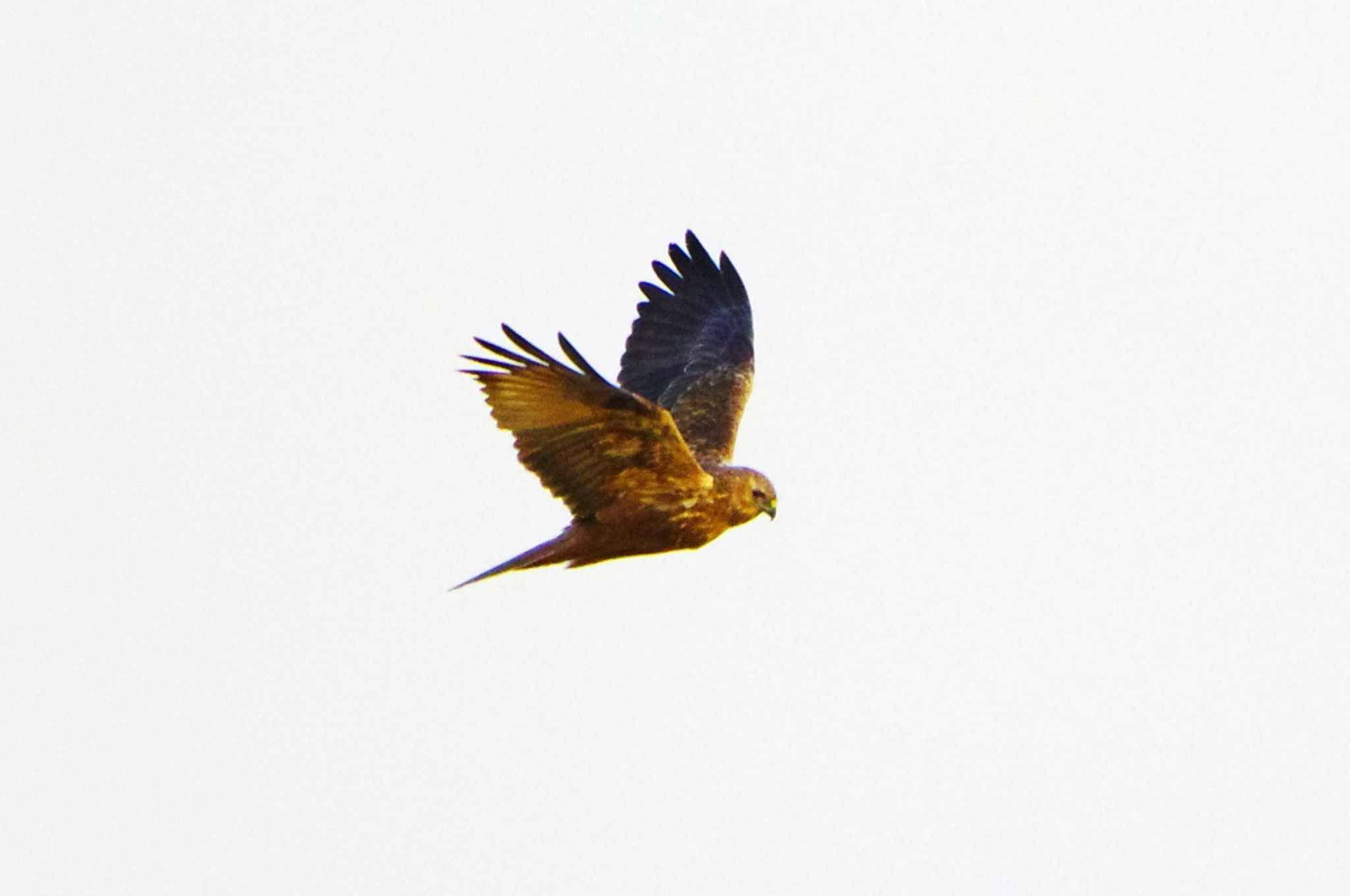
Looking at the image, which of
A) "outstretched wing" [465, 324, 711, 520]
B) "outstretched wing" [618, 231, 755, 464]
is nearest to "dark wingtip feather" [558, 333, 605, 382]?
"outstretched wing" [465, 324, 711, 520]

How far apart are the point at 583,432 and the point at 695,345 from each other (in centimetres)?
360

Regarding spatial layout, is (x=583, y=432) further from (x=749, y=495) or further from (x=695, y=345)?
(x=695, y=345)

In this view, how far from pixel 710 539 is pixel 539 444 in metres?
1.27

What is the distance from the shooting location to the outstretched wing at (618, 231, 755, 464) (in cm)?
1352

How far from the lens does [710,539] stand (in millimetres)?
11539

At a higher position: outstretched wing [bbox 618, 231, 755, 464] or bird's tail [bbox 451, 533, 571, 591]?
outstretched wing [bbox 618, 231, 755, 464]

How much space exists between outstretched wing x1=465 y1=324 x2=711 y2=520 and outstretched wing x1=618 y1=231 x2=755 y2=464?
7.01 ft

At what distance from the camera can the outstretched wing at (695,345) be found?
1352 cm

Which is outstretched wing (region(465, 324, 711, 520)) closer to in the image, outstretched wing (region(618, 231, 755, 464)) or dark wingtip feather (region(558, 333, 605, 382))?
dark wingtip feather (region(558, 333, 605, 382))

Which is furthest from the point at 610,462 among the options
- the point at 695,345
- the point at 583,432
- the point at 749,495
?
the point at 695,345

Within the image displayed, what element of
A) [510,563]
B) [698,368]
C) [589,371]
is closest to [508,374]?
[589,371]

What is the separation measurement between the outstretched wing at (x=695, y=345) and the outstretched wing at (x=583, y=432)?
214 centimetres

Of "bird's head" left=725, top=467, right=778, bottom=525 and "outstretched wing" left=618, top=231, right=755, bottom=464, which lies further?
"outstretched wing" left=618, top=231, right=755, bottom=464

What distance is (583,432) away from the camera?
10727 millimetres
